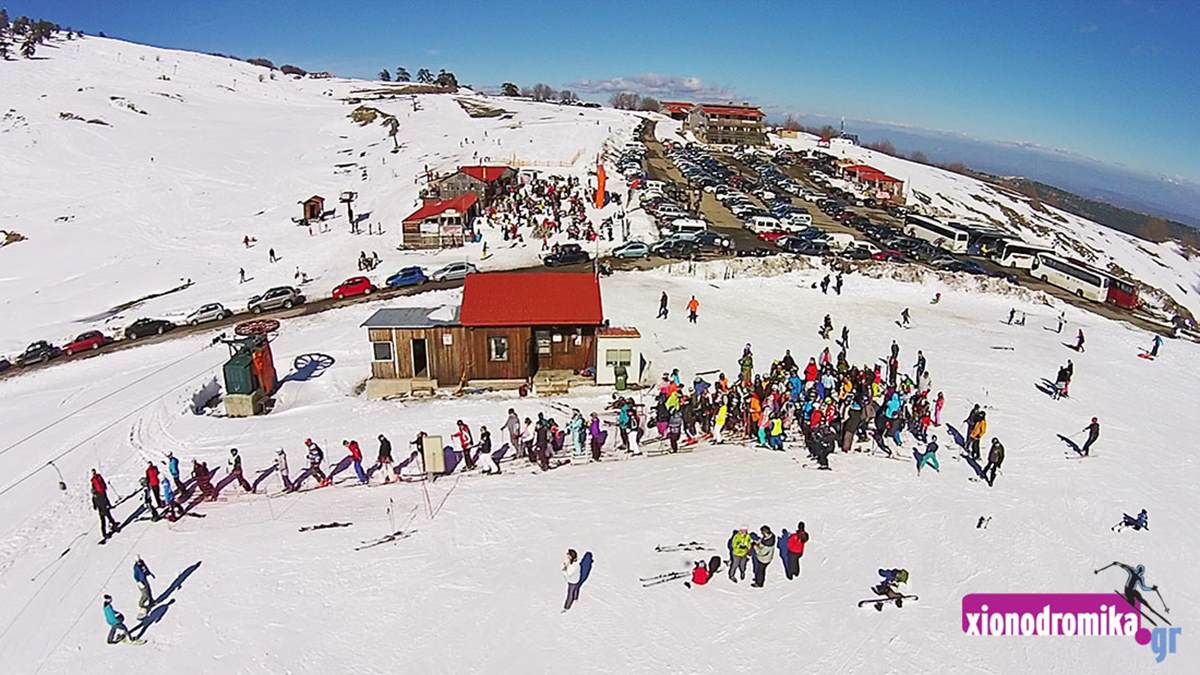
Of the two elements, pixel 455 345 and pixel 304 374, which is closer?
pixel 455 345

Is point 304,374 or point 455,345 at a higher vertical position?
point 455,345

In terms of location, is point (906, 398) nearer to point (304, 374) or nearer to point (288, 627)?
point (288, 627)

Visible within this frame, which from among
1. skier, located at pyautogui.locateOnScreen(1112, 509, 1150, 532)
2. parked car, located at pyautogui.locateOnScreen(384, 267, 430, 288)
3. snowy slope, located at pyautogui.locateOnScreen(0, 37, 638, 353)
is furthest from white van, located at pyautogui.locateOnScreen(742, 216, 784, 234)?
skier, located at pyautogui.locateOnScreen(1112, 509, 1150, 532)

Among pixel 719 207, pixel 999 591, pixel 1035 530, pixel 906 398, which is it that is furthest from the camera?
pixel 719 207

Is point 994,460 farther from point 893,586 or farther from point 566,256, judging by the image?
point 566,256

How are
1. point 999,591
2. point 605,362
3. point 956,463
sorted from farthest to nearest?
point 605,362
point 956,463
point 999,591

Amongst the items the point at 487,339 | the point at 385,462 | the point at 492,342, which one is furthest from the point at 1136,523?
the point at 487,339

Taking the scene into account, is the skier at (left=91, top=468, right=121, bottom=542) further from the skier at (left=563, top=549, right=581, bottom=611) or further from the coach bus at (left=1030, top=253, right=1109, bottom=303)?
the coach bus at (left=1030, top=253, right=1109, bottom=303)

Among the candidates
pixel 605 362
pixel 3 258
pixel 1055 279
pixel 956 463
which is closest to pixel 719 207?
pixel 1055 279
